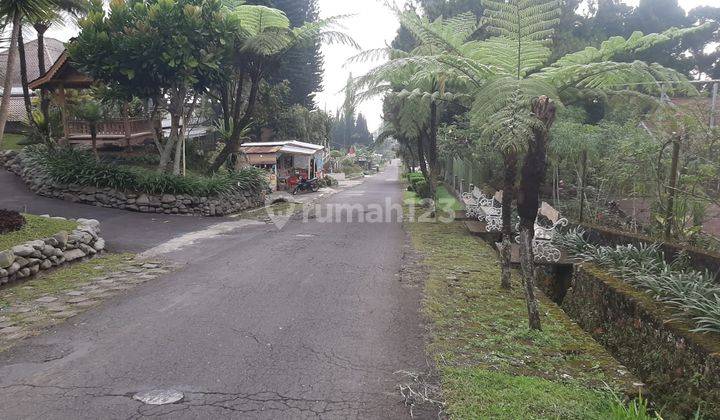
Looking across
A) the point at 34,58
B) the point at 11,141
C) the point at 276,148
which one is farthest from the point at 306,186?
the point at 34,58

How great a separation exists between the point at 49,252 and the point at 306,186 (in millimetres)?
18643

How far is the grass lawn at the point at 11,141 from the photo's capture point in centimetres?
1902

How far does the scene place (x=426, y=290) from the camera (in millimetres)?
6887

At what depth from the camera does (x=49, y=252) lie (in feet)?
25.3

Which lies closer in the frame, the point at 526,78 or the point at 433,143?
the point at 526,78

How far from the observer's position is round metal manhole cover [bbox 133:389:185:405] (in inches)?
143

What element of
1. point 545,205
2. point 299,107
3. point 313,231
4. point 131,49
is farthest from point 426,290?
point 299,107

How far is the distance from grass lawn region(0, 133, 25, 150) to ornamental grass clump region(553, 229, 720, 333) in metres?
20.8

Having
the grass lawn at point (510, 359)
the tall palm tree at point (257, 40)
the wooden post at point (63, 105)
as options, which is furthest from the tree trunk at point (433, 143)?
the wooden post at point (63, 105)

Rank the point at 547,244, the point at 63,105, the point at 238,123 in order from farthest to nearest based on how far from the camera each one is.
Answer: the point at 238,123 < the point at 63,105 < the point at 547,244

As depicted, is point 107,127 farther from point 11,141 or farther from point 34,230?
point 34,230

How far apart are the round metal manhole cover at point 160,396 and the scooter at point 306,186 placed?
70.8 ft

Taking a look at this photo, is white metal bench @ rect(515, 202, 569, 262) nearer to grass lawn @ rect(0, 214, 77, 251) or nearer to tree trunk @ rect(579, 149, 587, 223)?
tree trunk @ rect(579, 149, 587, 223)

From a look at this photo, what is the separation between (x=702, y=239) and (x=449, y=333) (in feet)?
13.4
